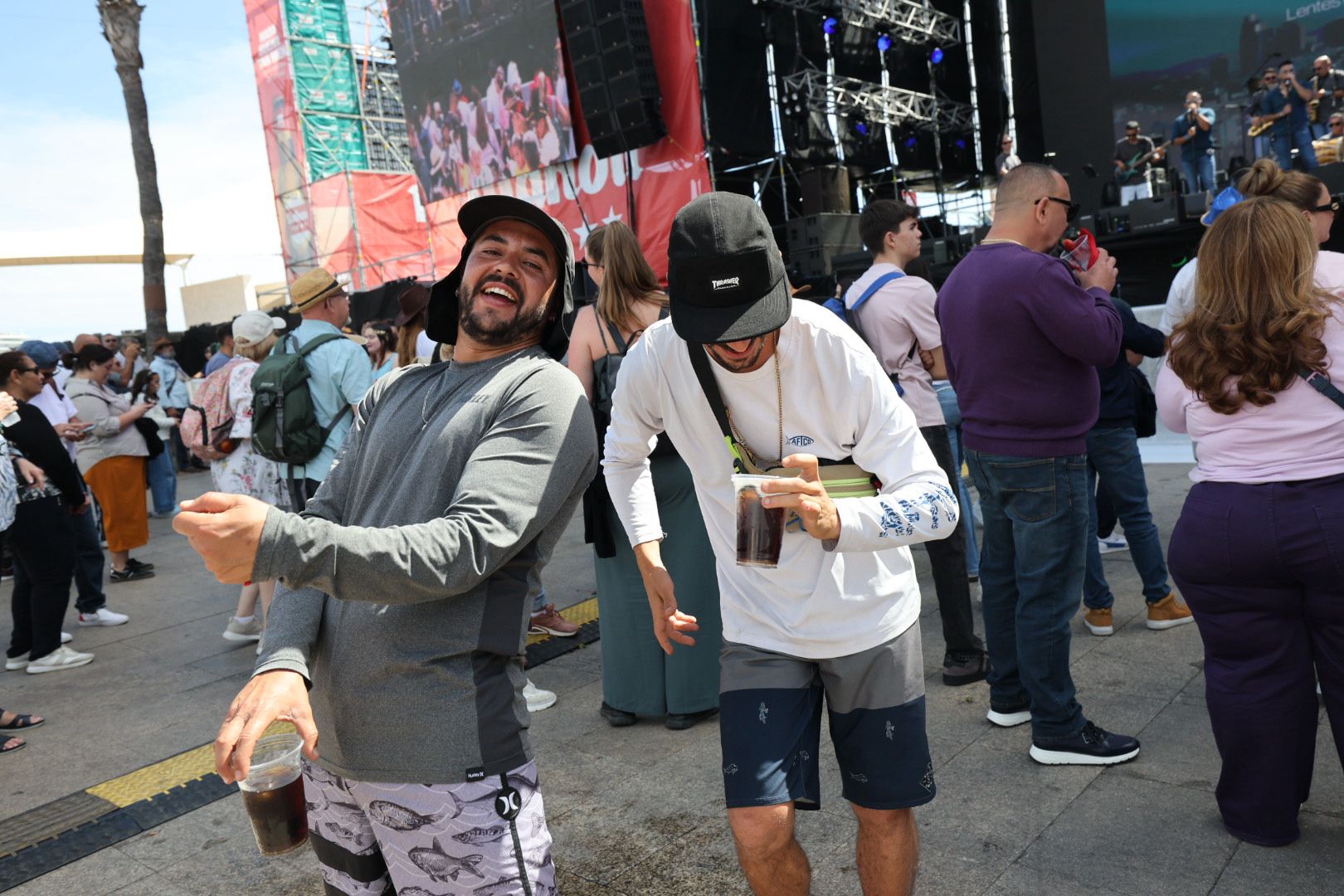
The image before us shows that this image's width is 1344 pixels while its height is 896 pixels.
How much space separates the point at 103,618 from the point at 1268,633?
6968 millimetres

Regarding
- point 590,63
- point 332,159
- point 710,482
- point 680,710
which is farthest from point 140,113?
point 710,482

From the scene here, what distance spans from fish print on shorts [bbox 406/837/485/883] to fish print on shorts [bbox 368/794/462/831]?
0.04 metres

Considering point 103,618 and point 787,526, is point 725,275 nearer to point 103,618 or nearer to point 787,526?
point 787,526

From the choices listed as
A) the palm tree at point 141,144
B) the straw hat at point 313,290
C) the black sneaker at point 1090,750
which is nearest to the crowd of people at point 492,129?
the palm tree at point 141,144

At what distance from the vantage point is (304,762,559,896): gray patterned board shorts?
180 centimetres

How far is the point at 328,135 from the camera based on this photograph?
24453 mm

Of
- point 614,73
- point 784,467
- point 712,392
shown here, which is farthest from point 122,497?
point 614,73

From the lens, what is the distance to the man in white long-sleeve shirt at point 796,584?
2104 millimetres

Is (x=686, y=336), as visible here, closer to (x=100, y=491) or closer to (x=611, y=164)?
(x=100, y=491)

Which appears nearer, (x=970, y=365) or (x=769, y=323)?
(x=769, y=323)

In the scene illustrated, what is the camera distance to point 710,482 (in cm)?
239

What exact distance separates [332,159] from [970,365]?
2400cm

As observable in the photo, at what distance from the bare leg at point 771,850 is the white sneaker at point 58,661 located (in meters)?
5.31

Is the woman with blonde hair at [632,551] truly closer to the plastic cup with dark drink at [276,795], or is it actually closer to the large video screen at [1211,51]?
the plastic cup with dark drink at [276,795]
